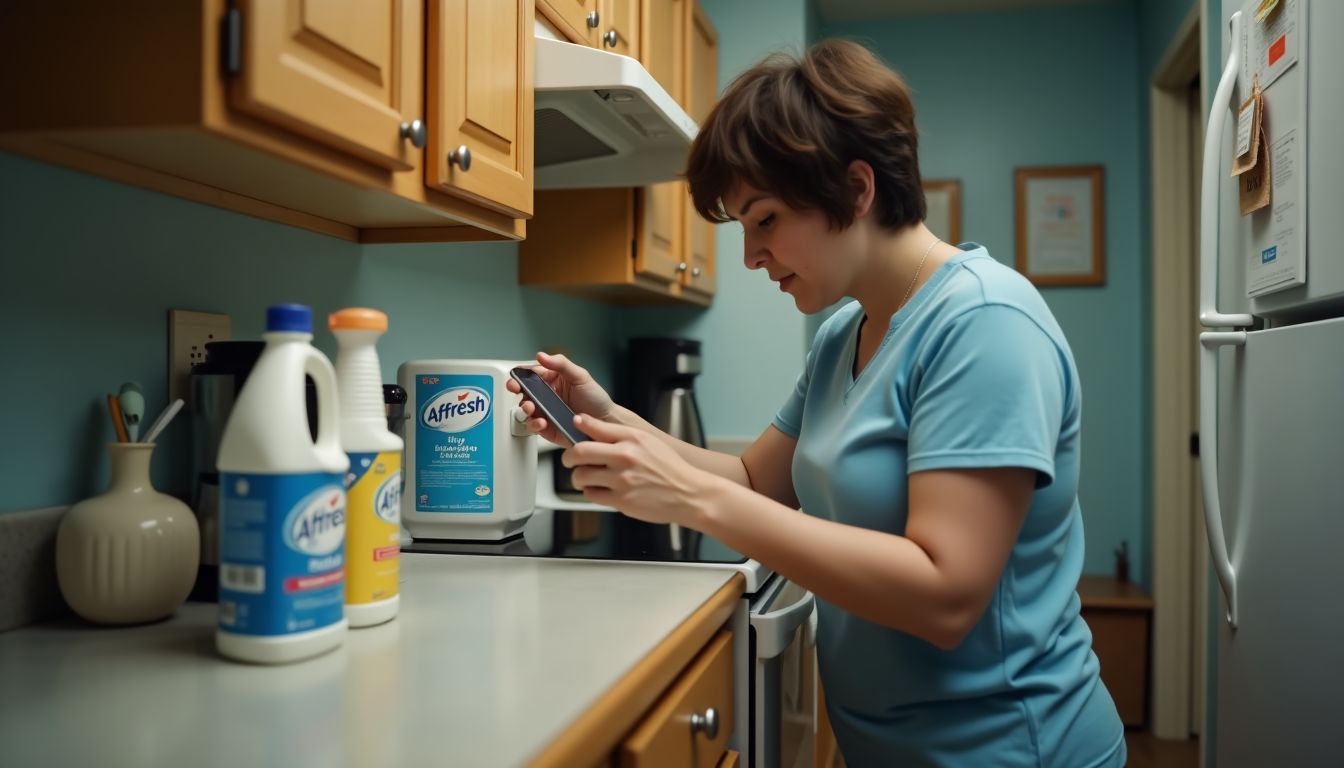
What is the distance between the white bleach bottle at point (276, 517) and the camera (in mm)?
728

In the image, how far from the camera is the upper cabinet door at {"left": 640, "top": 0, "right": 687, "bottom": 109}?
2.03m

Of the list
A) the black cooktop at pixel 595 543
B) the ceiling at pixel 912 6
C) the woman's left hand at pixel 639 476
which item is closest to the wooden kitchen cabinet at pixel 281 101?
the woman's left hand at pixel 639 476

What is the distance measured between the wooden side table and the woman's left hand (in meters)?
2.54

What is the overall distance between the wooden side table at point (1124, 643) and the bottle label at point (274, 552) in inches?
112

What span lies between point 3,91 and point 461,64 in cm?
47

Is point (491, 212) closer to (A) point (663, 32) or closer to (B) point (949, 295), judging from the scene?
(B) point (949, 295)

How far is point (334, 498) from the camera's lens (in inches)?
30.4

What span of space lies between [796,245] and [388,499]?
53 centimetres

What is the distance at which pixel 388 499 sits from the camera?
878 mm

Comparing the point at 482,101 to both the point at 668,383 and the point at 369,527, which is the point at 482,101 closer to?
the point at 369,527

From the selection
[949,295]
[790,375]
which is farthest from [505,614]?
[790,375]

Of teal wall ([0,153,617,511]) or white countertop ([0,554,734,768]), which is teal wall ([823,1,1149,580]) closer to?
teal wall ([0,153,617,511])

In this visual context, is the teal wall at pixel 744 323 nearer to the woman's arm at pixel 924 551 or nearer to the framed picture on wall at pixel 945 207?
the framed picture on wall at pixel 945 207

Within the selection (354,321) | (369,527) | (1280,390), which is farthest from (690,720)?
(1280,390)
